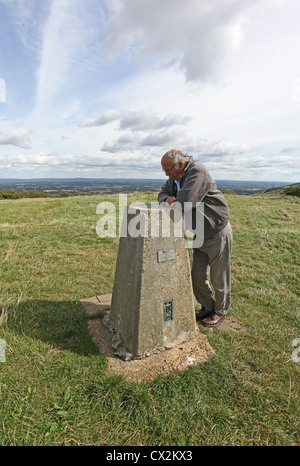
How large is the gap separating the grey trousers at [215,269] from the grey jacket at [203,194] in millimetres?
176

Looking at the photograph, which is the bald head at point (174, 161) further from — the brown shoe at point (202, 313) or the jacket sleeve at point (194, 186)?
the brown shoe at point (202, 313)

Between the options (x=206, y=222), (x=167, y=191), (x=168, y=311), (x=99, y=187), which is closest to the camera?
(x=168, y=311)

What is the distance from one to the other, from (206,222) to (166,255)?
0.79 meters

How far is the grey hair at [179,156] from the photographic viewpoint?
3.37 m

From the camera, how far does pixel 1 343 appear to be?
337 cm

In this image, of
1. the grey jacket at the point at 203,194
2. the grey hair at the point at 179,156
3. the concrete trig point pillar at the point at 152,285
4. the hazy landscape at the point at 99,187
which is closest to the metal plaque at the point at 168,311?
the concrete trig point pillar at the point at 152,285

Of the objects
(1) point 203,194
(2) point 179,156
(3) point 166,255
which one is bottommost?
(3) point 166,255

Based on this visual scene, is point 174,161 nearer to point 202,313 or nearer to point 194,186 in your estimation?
point 194,186

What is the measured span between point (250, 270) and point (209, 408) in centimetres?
467

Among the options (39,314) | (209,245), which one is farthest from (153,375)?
(39,314)

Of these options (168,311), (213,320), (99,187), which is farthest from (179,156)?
(99,187)

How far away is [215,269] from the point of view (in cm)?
398

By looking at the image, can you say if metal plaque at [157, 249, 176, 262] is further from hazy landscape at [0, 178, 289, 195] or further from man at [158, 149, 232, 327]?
hazy landscape at [0, 178, 289, 195]

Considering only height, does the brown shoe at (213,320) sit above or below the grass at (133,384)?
above
